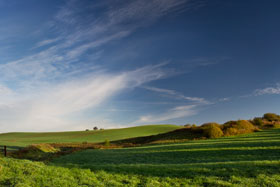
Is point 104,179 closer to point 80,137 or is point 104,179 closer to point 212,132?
point 212,132

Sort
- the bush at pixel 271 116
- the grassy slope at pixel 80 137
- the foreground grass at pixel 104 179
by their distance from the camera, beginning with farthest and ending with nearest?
the grassy slope at pixel 80 137, the bush at pixel 271 116, the foreground grass at pixel 104 179

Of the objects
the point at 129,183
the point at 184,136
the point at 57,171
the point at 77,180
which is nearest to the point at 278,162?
the point at 129,183

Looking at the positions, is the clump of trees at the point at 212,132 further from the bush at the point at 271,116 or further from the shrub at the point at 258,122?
the bush at the point at 271,116

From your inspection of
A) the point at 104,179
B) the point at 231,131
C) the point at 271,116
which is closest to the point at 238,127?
the point at 231,131

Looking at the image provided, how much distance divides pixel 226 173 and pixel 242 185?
5.17 ft

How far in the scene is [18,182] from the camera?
973cm

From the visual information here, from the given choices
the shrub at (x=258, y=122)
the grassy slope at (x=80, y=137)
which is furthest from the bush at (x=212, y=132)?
the grassy slope at (x=80, y=137)

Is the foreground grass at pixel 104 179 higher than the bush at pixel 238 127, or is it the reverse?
the bush at pixel 238 127

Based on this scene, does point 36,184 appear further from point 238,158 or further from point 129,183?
point 238,158

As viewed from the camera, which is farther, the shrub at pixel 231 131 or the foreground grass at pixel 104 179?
the shrub at pixel 231 131

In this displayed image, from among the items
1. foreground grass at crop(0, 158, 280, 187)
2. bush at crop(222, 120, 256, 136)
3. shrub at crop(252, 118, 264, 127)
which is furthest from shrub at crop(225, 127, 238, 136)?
foreground grass at crop(0, 158, 280, 187)

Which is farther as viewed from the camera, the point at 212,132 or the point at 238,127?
the point at 238,127

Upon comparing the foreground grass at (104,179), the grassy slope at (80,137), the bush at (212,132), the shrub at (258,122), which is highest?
the shrub at (258,122)

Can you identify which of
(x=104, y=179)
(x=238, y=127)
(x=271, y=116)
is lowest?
(x=104, y=179)
